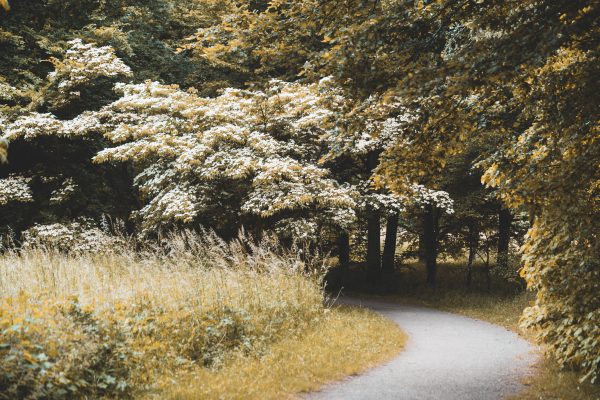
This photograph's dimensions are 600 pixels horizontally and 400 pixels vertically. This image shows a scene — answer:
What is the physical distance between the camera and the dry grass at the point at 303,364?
6.27 meters

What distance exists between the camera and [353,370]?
7.68 meters

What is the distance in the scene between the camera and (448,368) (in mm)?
8156

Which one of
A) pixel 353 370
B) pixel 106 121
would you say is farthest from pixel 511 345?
pixel 106 121

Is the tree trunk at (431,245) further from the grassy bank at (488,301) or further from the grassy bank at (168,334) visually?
the grassy bank at (168,334)

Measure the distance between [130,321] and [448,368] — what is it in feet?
16.9

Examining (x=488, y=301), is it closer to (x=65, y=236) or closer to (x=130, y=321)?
(x=130, y=321)

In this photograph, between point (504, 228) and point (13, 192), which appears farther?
point (504, 228)

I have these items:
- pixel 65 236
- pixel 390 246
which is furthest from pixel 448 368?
pixel 390 246

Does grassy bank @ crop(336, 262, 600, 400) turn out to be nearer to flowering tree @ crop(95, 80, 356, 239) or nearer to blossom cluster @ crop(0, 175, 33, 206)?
flowering tree @ crop(95, 80, 356, 239)

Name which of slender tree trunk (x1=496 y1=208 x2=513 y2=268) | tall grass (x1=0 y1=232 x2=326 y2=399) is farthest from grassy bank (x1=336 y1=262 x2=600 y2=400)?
tall grass (x1=0 y1=232 x2=326 y2=399)

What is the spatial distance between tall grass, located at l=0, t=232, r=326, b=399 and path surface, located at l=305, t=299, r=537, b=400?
75.5 inches

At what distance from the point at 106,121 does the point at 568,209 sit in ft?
51.5

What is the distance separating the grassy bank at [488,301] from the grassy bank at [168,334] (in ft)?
8.55

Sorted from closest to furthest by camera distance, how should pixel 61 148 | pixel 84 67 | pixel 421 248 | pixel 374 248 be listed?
pixel 84 67
pixel 61 148
pixel 374 248
pixel 421 248
